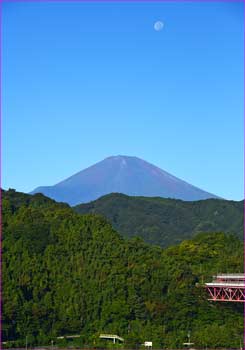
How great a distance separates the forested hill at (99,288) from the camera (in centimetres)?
2844

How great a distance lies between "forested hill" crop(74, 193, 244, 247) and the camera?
242ft

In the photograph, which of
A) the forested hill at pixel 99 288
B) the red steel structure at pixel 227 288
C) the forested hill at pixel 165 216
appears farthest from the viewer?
the forested hill at pixel 165 216

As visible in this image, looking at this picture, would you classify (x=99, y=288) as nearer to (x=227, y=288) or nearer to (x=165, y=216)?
(x=227, y=288)

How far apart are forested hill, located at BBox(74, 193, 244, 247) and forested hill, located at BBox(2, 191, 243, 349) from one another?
33794 mm

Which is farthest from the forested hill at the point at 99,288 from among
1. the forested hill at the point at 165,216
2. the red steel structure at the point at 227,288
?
the forested hill at the point at 165,216

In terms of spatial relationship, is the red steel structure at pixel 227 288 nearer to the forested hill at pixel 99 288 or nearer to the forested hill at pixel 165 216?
the forested hill at pixel 99 288

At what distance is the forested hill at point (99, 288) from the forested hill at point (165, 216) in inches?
1330

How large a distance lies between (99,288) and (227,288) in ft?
16.5

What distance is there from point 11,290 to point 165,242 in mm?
37978

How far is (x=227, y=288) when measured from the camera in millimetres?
29797

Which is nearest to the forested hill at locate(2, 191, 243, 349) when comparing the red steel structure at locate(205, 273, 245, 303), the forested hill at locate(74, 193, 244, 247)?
the red steel structure at locate(205, 273, 245, 303)

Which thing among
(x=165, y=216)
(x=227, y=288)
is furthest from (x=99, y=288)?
(x=165, y=216)

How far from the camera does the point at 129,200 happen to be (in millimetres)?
86062

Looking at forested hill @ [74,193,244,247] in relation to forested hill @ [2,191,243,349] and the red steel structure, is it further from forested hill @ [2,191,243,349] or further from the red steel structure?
the red steel structure
